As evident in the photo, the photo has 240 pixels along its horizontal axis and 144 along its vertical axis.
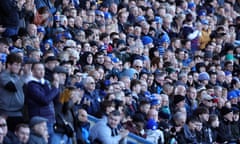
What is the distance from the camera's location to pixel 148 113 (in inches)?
575

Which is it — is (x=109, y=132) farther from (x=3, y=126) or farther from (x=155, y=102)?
(x=155, y=102)

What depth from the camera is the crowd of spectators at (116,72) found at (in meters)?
11.9

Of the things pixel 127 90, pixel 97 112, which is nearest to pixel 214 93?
pixel 127 90

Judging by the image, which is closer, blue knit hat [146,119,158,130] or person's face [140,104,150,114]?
blue knit hat [146,119,158,130]

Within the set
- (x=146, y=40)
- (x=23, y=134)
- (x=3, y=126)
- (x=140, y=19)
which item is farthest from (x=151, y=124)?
(x=140, y=19)

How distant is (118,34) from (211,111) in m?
2.65

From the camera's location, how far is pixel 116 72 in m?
15.9

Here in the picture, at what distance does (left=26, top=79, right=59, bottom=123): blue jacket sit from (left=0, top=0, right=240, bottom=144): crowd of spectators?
13mm

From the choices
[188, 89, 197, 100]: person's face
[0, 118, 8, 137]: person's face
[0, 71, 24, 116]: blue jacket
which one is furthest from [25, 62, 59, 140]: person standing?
[188, 89, 197, 100]: person's face

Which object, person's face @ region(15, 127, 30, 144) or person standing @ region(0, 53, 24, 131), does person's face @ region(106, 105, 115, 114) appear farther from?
person's face @ region(15, 127, 30, 144)

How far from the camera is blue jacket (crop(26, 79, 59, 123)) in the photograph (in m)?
11.8

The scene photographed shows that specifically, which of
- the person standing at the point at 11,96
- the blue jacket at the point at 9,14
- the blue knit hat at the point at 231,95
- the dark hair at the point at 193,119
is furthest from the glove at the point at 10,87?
the blue knit hat at the point at 231,95

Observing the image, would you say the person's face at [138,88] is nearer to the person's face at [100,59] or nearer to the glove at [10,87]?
the person's face at [100,59]

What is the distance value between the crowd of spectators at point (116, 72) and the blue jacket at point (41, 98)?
0.04ft
